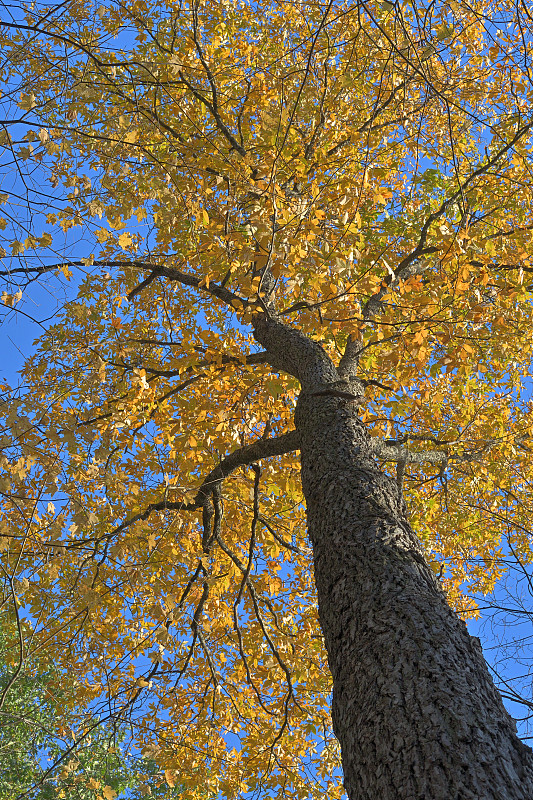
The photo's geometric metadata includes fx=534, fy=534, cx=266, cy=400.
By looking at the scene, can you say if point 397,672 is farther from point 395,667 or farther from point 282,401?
point 282,401

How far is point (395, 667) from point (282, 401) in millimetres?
4983

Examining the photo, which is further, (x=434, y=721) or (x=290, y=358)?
Answer: (x=290, y=358)

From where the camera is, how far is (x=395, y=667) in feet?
6.07

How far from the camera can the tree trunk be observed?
1493 mm

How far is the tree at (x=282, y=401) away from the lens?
221 cm

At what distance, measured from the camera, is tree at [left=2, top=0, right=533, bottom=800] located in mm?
2205

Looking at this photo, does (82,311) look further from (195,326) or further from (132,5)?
(132,5)

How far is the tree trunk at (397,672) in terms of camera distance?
149cm

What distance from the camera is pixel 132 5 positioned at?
6.98m

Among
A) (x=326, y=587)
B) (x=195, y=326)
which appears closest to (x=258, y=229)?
(x=326, y=587)

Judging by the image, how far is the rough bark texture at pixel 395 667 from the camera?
1.50 metres

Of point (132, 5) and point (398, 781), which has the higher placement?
point (132, 5)

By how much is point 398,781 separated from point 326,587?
3.39ft

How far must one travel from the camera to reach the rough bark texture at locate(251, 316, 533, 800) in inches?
58.9
